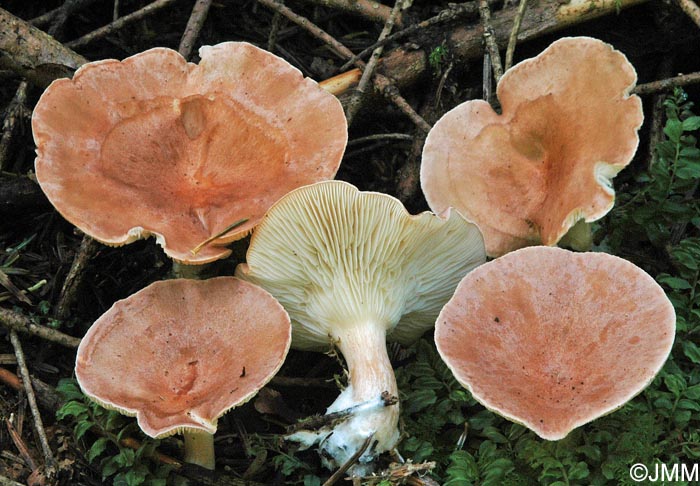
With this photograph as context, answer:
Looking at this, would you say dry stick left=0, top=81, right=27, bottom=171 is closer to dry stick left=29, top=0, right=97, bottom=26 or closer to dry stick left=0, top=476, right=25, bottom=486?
dry stick left=29, top=0, right=97, bottom=26

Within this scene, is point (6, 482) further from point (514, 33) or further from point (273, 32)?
point (514, 33)

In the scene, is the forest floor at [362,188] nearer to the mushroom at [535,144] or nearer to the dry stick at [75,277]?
the dry stick at [75,277]

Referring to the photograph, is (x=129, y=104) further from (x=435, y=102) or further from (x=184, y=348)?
(x=435, y=102)

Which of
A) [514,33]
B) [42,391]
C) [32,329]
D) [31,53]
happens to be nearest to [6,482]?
[42,391]

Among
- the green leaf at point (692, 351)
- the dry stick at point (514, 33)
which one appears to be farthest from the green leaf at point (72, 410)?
the dry stick at point (514, 33)

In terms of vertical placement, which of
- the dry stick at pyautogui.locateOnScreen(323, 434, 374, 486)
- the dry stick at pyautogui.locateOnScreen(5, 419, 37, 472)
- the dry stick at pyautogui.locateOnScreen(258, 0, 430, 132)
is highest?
the dry stick at pyautogui.locateOnScreen(258, 0, 430, 132)
